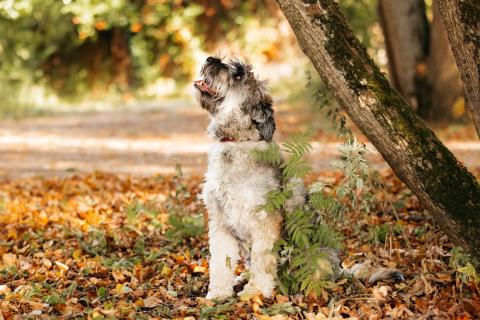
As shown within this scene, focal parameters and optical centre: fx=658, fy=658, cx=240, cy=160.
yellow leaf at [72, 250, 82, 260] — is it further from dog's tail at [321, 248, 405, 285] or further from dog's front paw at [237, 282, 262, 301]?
dog's tail at [321, 248, 405, 285]

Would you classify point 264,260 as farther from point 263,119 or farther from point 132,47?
point 132,47

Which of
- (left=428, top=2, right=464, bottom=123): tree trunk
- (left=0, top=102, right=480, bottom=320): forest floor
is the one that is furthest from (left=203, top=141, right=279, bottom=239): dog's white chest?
(left=428, top=2, right=464, bottom=123): tree trunk

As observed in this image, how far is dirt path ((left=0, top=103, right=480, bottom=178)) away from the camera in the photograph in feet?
36.7

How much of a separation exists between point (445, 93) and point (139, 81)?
1301cm

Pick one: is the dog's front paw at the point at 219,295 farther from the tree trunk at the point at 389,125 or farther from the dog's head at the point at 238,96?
the tree trunk at the point at 389,125

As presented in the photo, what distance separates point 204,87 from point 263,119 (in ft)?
1.67

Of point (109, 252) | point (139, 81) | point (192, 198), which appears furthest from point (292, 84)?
point (109, 252)

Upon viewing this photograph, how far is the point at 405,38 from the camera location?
513 inches

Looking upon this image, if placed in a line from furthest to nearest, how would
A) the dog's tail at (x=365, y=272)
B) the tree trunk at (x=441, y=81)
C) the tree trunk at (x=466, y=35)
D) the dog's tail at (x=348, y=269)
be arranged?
the tree trunk at (x=441, y=81)
the dog's tail at (x=365, y=272)
the dog's tail at (x=348, y=269)
the tree trunk at (x=466, y=35)

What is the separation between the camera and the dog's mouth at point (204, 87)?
4965mm

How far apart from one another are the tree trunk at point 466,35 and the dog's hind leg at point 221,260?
206 centimetres

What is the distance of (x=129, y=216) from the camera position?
6.93 metres

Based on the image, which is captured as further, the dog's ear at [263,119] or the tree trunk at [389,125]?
the dog's ear at [263,119]

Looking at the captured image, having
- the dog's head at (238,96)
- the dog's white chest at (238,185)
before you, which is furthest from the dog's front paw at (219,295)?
the dog's head at (238,96)
